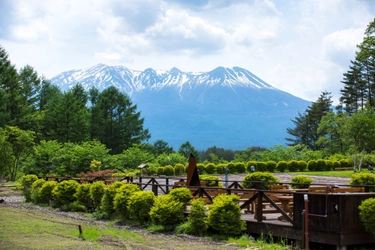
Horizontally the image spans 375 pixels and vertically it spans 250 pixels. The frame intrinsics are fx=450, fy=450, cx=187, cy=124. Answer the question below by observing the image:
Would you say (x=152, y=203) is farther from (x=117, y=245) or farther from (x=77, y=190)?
(x=77, y=190)

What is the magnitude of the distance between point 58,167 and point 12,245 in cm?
2348

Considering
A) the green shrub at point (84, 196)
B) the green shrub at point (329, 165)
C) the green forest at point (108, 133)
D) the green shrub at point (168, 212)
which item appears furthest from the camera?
the green shrub at point (329, 165)

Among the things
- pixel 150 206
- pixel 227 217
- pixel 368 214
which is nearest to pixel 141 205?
pixel 150 206

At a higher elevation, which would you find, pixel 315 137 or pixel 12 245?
pixel 315 137

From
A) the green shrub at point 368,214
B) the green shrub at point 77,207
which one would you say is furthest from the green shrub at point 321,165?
the green shrub at point 368,214

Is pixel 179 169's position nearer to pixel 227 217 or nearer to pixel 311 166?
pixel 311 166

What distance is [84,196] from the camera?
656 inches

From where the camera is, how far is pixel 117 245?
Result: 31.3ft

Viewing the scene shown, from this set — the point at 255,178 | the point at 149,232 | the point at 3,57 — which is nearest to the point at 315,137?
the point at 3,57

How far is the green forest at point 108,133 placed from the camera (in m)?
32.3

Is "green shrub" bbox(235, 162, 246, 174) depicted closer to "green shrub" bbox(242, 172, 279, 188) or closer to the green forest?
the green forest

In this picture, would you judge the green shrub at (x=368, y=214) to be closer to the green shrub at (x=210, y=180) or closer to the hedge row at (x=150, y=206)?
the hedge row at (x=150, y=206)

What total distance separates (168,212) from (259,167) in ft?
82.9

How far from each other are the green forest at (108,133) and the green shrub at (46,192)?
8409 millimetres
